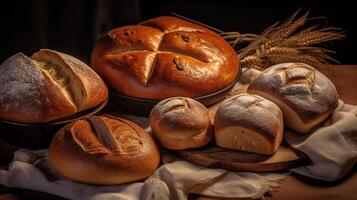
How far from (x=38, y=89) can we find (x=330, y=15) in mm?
1660

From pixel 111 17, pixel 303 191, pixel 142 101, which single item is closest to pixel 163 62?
pixel 142 101

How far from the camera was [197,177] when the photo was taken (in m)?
1.11

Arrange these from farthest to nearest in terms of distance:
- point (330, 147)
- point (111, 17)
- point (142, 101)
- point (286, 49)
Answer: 1. point (111, 17)
2. point (286, 49)
3. point (142, 101)
4. point (330, 147)

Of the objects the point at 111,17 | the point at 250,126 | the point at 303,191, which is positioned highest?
the point at 250,126

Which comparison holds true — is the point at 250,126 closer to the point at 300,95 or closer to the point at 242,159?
the point at 242,159

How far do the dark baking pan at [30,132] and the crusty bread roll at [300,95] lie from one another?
1.60ft

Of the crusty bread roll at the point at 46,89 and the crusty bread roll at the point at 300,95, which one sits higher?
the crusty bread roll at the point at 300,95

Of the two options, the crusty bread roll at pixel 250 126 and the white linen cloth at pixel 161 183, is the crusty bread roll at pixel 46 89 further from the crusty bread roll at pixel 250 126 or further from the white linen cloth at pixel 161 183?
the crusty bread roll at pixel 250 126

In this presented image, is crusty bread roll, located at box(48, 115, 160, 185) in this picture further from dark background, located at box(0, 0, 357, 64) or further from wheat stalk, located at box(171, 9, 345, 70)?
dark background, located at box(0, 0, 357, 64)

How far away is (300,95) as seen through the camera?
1.24 meters

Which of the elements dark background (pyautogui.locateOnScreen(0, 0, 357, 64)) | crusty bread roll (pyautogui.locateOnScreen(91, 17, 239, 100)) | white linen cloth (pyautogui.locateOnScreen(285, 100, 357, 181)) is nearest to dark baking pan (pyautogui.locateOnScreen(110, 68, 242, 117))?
crusty bread roll (pyautogui.locateOnScreen(91, 17, 239, 100))

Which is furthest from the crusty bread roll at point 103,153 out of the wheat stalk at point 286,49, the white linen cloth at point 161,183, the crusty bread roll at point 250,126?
the wheat stalk at point 286,49

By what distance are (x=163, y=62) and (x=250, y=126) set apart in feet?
1.20

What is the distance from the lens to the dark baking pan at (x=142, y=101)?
137cm
